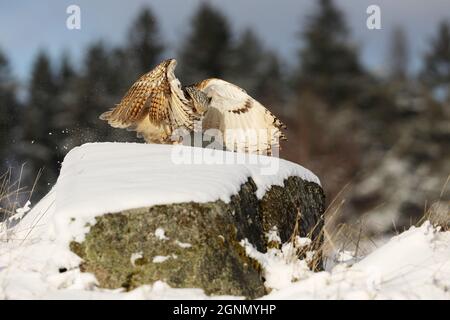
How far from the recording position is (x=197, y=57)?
29.0 metres

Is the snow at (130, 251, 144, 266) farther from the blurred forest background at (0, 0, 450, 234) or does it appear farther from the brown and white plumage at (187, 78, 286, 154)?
the blurred forest background at (0, 0, 450, 234)

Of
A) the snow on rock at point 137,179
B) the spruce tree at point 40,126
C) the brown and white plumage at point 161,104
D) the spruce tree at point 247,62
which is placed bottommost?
the spruce tree at point 40,126

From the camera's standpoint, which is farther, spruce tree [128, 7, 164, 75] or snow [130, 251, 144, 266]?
spruce tree [128, 7, 164, 75]

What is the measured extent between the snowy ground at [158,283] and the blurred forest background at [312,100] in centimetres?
1995

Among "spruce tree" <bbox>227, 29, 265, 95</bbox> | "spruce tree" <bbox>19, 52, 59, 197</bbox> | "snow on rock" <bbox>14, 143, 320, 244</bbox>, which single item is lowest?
"spruce tree" <bbox>19, 52, 59, 197</bbox>

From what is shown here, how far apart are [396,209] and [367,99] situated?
14.1 ft

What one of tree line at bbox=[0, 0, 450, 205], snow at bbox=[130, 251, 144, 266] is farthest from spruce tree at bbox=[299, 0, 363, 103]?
snow at bbox=[130, 251, 144, 266]

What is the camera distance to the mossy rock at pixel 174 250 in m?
4.63

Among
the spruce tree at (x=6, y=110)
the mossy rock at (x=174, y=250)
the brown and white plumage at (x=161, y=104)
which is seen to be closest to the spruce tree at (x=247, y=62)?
the spruce tree at (x=6, y=110)

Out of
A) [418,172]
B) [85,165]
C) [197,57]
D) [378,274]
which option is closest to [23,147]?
[197,57]

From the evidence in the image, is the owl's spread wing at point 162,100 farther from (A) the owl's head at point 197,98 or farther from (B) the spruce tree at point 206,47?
(B) the spruce tree at point 206,47

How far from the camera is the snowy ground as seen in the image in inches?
170

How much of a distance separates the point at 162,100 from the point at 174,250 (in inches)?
93.4
